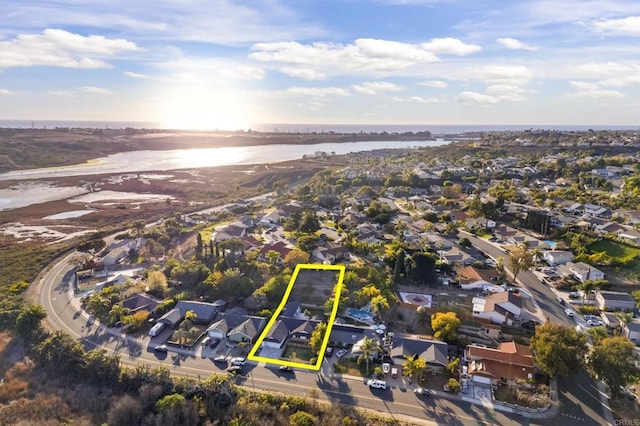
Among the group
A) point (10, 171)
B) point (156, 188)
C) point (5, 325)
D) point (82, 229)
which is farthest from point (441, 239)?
point (10, 171)

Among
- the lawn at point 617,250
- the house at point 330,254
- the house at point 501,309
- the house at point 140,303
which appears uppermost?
the lawn at point 617,250

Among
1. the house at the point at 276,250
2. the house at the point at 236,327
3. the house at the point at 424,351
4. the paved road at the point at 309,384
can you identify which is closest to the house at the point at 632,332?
the paved road at the point at 309,384

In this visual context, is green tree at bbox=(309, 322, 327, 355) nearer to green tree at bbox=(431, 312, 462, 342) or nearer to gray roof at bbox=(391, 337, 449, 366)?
gray roof at bbox=(391, 337, 449, 366)

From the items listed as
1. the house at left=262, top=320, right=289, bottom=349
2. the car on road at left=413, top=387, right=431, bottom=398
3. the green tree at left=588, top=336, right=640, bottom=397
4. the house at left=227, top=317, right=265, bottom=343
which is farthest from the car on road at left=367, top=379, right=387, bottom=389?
the green tree at left=588, top=336, right=640, bottom=397

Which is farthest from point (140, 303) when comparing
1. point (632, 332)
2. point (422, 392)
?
point (632, 332)

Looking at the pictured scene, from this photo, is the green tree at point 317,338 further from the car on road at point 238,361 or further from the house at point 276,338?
the car on road at point 238,361

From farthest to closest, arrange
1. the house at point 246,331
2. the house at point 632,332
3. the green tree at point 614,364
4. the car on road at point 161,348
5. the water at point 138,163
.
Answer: the water at point 138,163 → the house at point 246,331 → the house at point 632,332 → the car on road at point 161,348 → the green tree at point 614,364

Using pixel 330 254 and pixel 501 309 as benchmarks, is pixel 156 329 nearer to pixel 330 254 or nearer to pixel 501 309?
pixel 330 254
